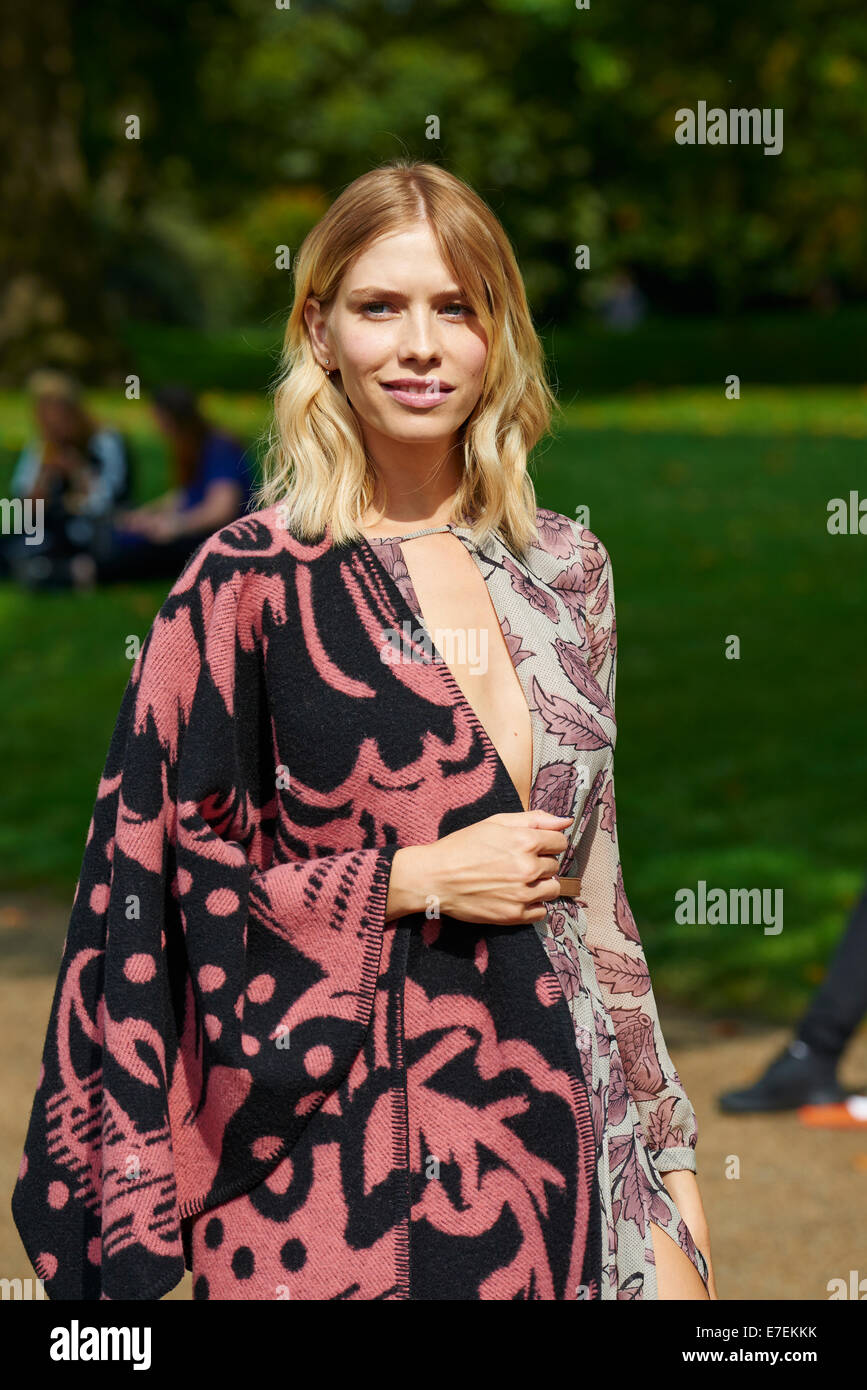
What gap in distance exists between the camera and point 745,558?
13695 mm

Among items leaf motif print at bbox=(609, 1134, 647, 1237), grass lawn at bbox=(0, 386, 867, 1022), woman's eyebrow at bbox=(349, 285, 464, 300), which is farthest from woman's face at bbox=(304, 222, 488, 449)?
grass lawn at bbox=(0, 386, 867, 1022)

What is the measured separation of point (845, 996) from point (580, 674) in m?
3.33

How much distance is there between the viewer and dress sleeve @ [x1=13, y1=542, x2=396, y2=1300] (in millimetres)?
2152

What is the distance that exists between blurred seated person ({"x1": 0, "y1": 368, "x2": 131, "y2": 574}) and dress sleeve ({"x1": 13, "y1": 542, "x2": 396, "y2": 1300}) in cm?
1057

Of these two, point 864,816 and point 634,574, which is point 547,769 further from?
point 634,574

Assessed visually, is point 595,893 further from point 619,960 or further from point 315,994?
point 315,994

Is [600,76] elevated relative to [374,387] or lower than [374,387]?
elevated

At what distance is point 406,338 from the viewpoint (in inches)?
88.1

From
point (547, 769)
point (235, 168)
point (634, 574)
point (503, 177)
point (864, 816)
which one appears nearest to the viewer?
point (547, 769)

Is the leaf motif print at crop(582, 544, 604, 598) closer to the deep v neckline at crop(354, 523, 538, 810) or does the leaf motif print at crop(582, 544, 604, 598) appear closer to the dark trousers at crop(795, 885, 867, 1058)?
the deep v neckline at crop(354, 523, 538, 810)

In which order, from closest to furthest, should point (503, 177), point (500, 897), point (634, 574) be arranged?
1. point (500, 897)
2. point (634, 574)
3. point (503, 177)

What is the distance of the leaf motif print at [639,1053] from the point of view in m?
2.47

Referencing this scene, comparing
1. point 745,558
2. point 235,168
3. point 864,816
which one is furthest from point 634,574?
point 235,168

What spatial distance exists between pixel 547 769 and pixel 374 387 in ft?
1.81
